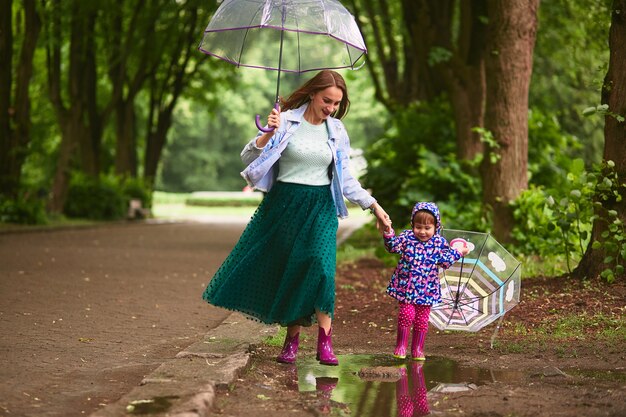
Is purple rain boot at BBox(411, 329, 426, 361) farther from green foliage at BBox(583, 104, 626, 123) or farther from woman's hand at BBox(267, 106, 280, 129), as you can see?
green foliage at BBox(583, 104, 626, 123)

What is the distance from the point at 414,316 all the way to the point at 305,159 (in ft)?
4.25

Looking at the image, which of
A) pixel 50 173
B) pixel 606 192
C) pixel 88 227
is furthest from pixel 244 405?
pixel 50 173

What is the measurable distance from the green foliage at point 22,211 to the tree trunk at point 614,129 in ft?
56.6

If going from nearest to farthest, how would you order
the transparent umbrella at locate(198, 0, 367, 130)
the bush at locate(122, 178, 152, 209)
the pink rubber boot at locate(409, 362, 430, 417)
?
1. the pink rubber boot at locate(409, 362, 430, 417)
2. the transparent umbrella at locate(198, 0, 367, 130)
3. the bush at locate(122, 178, 152, 209)

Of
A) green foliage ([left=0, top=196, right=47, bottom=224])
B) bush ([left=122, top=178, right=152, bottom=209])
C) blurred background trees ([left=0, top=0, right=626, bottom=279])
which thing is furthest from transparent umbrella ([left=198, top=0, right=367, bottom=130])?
bush ([left=122, top=178, right=152, bottom=209])

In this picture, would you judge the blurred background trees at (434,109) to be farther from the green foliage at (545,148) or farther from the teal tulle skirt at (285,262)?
the teal tulle skirt at (285,262)

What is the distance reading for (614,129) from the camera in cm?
855

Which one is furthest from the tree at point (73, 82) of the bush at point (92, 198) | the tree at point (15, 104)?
the tree at point (15, 104)

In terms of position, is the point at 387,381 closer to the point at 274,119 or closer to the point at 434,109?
the point at 274,119

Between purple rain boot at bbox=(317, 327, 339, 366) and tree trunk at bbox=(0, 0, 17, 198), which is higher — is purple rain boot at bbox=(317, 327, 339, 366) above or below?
below

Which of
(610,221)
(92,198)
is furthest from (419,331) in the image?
(92,198)

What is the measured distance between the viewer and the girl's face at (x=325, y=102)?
626 centimetres

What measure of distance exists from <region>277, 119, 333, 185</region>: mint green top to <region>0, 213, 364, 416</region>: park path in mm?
1510

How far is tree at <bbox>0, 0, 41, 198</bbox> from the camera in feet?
73.4
